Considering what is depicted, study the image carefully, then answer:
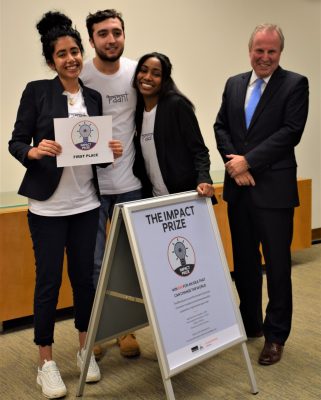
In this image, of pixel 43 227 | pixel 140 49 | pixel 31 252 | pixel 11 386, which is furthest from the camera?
pixel 140 49

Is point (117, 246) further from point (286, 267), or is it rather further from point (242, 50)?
point (242, 50)

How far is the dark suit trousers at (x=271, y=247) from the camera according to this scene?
288 centimetres

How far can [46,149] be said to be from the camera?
237cm

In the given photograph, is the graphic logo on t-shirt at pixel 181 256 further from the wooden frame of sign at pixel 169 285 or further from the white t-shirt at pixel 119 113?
the white t-shirt at pixel 119 113

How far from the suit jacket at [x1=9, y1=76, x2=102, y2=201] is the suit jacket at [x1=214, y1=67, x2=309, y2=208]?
0.96 meters

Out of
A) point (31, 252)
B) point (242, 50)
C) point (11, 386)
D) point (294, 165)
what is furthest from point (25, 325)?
point (242, 50)

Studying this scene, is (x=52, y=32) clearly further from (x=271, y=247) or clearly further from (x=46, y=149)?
(x=271, y=247)

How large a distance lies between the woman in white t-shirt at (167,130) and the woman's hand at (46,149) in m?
0.59

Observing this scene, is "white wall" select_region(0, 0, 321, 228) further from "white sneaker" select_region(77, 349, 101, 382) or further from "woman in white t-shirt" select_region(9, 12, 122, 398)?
"white sneaker" select_region(77, 349, 101, 382)

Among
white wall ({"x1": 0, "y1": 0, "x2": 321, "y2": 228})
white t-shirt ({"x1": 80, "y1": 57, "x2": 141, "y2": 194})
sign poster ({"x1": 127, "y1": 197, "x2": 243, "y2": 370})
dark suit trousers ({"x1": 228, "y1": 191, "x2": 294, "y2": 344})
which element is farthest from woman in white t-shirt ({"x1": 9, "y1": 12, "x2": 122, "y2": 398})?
white wall ({"x1": 0, "y1": 0, "x2": 321, "y2": 228})

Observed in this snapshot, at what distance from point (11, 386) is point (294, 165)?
6.00 ft

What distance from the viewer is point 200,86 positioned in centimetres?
482

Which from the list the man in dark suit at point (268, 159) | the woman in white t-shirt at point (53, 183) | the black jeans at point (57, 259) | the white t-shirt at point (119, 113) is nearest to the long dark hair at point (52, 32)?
the woman in white t-shirt at point (53, 183)

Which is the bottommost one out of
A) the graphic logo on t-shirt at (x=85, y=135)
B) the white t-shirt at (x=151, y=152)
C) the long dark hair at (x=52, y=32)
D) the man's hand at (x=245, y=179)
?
the man's hand at (x=245, y=179)
